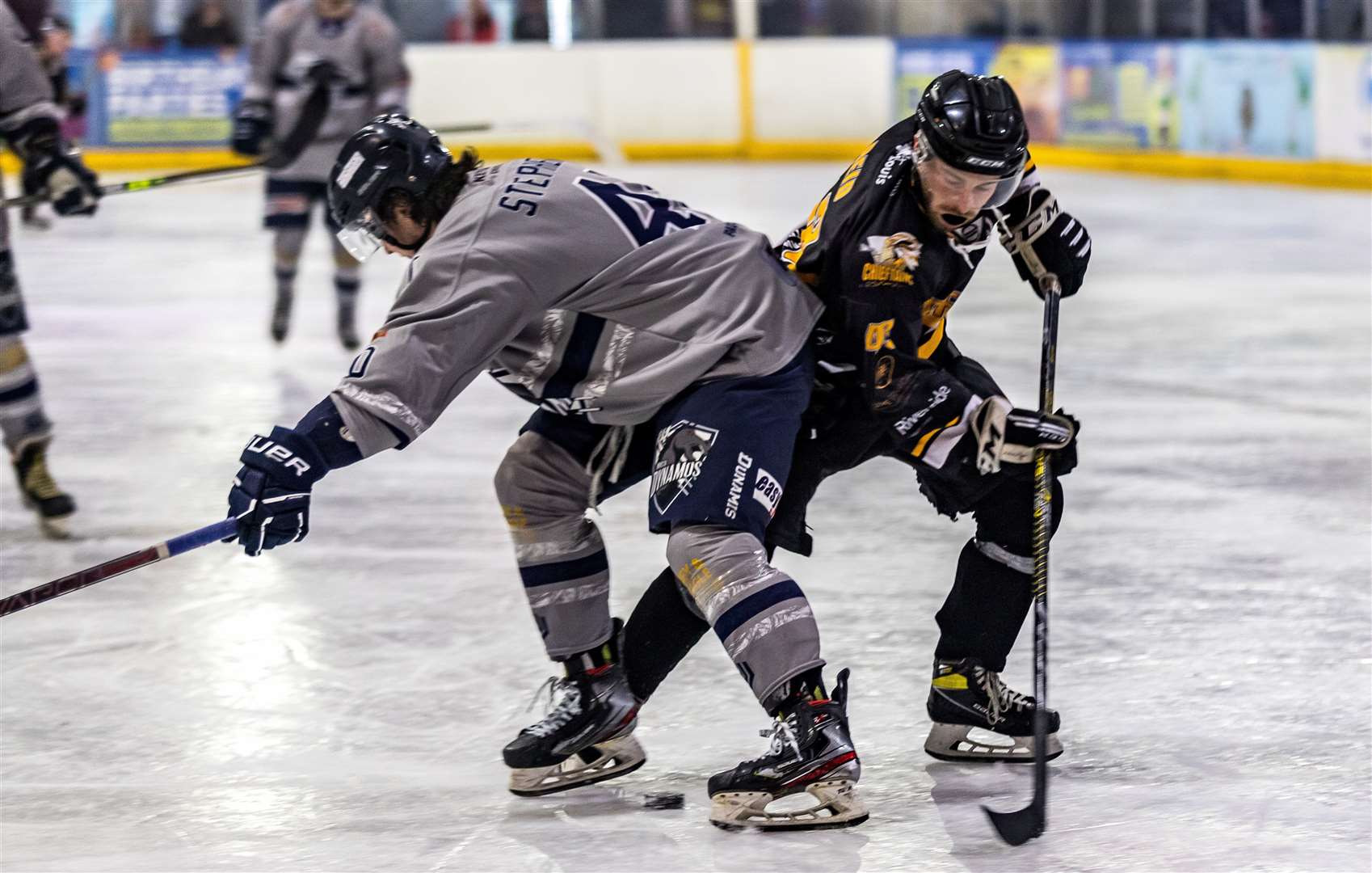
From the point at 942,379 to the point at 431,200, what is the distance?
0.74m

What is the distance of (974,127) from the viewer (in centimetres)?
250

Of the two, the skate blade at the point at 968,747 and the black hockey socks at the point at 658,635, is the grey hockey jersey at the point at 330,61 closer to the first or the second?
the black hockey socks at the point at 658,635

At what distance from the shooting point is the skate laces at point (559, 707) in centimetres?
276

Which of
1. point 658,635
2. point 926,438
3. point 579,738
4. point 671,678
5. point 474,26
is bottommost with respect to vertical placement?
point 671,678

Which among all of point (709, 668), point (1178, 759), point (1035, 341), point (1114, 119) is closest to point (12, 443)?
point (709, 668)

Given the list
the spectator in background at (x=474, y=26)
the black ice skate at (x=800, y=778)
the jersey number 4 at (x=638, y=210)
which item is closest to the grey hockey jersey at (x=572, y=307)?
the jersey number 4 at (x=638, y=210)

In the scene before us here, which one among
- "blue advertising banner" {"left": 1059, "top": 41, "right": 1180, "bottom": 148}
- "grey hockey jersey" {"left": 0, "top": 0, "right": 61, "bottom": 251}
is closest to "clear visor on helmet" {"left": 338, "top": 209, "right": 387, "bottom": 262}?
"grey hockey jersey" {"left": 0, "top": 0, "right": 61, "bottom": 251}

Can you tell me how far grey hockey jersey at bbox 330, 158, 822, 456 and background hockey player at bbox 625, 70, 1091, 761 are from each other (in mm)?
129

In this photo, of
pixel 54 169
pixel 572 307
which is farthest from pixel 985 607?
pixel 54 169

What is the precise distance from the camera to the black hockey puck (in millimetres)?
2652

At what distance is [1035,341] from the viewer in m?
6.70

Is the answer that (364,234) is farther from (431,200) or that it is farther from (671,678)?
(671,678)

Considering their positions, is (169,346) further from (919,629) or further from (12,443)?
(919,629)

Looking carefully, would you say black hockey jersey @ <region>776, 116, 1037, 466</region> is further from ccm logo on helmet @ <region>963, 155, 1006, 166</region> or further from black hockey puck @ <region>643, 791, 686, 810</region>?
black hockey puck @ <region>643, 791, 686, 810</region>
